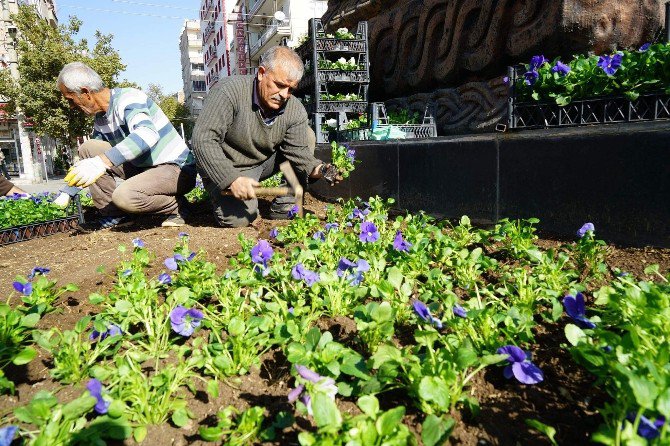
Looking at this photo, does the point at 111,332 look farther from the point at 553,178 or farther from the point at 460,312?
the point at 553,178

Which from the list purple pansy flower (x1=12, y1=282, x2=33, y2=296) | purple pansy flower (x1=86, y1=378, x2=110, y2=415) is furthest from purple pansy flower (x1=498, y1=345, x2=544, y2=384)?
purple pansy flower (x1=12, y1=282, x2=33, y2=296)

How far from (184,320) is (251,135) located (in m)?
2.60

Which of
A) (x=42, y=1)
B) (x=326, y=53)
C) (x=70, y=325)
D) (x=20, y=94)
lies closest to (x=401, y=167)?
(x=70, y=325)

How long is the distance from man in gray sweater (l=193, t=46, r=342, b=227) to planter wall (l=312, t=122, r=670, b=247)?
0.95 meters

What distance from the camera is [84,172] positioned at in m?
3.48

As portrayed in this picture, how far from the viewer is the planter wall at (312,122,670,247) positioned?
108 inches

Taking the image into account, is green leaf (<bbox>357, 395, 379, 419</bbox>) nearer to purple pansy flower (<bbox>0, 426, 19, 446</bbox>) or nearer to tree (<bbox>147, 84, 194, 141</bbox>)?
purple pansy flower (<bbox>0, 426, 19, 446</bbox>)

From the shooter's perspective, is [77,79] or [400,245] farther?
[77,79]

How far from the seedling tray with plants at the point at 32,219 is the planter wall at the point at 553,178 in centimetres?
366

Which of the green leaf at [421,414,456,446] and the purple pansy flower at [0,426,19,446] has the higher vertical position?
the purple pansy flower at [0,426,19,446]

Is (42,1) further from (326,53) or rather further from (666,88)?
(666,88)

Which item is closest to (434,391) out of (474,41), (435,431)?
(435,431)

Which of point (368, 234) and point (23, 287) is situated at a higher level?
point (368, 234)

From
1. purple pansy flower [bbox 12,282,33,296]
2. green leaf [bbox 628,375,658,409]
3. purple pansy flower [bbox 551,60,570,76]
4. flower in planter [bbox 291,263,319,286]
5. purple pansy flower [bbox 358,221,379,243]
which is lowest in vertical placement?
purple pansy flower [bbox 12,282,33,296]
